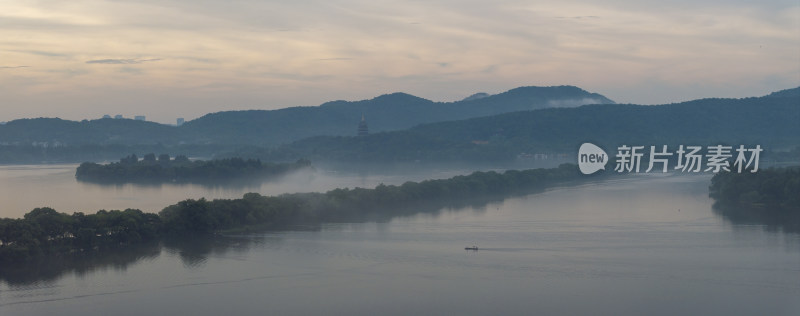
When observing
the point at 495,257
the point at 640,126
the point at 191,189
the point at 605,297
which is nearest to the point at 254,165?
the point at 191,189

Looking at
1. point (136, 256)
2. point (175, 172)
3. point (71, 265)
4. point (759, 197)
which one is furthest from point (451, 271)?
point (175, 172)

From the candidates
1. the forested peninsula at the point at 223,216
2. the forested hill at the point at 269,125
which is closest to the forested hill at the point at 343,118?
the forested hill at the point at 269,125

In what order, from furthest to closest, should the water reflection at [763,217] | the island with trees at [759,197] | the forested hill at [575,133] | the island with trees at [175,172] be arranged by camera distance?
the forested hill at [575,133] → the island with trees at [175,172] → the island with trees at [759,197] → the water reflection at [763,217]

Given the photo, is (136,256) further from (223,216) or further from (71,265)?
(223,216)

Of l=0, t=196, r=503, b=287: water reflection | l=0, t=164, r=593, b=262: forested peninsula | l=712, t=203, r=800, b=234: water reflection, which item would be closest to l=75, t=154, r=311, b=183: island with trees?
l=0, t=164, r=593, b=262: forested peninsula

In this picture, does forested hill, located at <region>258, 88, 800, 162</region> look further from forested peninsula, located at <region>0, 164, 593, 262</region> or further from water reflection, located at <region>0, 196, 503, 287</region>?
water reflection, located at <region>0, 196, 503, 287</region>

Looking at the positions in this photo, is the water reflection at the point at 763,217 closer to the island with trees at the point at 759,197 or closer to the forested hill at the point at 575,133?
the island with trees at the point at 759,197
